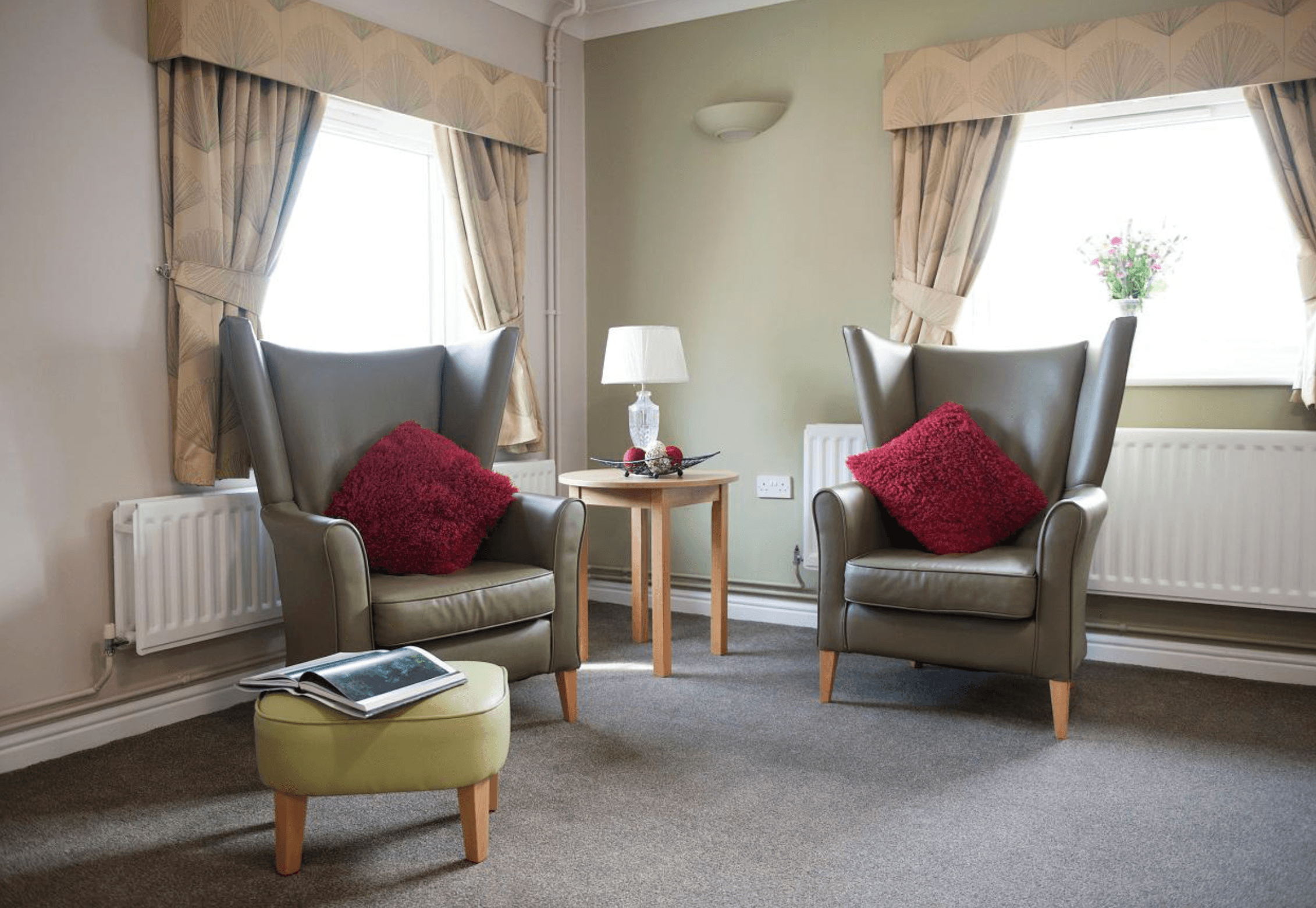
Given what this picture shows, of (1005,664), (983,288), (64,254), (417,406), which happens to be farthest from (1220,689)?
(64,254)

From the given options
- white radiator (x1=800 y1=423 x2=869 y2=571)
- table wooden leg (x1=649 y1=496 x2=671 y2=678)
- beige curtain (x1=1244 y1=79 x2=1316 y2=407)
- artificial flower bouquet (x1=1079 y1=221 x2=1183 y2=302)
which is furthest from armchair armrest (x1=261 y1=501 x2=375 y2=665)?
beige curtain (x1=1244 y1=79 x2=1316 y2=407)

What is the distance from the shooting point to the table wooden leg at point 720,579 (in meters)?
3.68

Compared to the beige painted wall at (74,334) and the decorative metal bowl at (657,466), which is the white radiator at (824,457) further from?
the beige painted wall at (74,334)

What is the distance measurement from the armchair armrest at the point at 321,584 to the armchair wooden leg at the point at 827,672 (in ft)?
4.26

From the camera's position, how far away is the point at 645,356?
3715mm

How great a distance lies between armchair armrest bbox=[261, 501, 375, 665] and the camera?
2508mm

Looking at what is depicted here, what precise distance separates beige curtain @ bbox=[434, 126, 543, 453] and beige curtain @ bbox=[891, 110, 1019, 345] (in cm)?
145

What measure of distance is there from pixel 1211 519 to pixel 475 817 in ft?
8.39

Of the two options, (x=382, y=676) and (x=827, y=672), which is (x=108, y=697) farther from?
(x=827, y=672)

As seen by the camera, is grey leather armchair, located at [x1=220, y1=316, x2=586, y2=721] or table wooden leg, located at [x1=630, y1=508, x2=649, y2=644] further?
table wooden leg, located at [x1=630, y1=508, x2=649, y2=644]

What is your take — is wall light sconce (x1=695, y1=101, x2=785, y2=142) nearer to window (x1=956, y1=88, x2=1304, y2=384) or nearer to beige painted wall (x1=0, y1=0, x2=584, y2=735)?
window (x1=956, y1=88, x2=1304, y2=384)

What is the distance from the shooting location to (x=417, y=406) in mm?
3334

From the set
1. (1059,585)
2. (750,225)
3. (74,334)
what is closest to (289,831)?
(74,334)

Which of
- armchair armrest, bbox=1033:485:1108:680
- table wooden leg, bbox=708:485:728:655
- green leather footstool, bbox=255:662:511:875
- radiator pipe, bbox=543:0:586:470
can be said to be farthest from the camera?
radiator pipe, bbox=543:0:586:470
